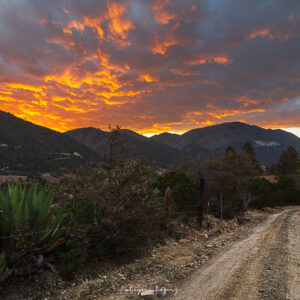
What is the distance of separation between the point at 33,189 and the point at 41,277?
6.73 feet

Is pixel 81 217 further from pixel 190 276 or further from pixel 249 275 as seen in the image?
pixel 249 275

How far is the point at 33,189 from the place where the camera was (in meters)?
6.00

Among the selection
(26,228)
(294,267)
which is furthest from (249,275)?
(26,228)

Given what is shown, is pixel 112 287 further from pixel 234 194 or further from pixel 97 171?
pixel 234 194

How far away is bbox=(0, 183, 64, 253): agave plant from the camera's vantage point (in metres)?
5.23

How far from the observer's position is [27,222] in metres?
5.26

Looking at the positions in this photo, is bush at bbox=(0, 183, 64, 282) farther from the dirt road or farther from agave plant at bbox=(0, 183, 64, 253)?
the dirt road

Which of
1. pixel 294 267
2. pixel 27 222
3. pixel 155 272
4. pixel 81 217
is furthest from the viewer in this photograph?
pixel 81 217

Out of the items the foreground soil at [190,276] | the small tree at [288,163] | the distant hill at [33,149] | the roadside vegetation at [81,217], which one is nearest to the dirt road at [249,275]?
the foreground soil at [190,276]

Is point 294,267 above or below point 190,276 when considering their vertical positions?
above

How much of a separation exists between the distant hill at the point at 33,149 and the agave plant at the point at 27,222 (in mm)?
76923

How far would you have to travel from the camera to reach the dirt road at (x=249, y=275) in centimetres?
490

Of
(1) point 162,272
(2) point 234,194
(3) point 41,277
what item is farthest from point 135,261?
(2) point 234,194

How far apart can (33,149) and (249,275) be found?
112 m
